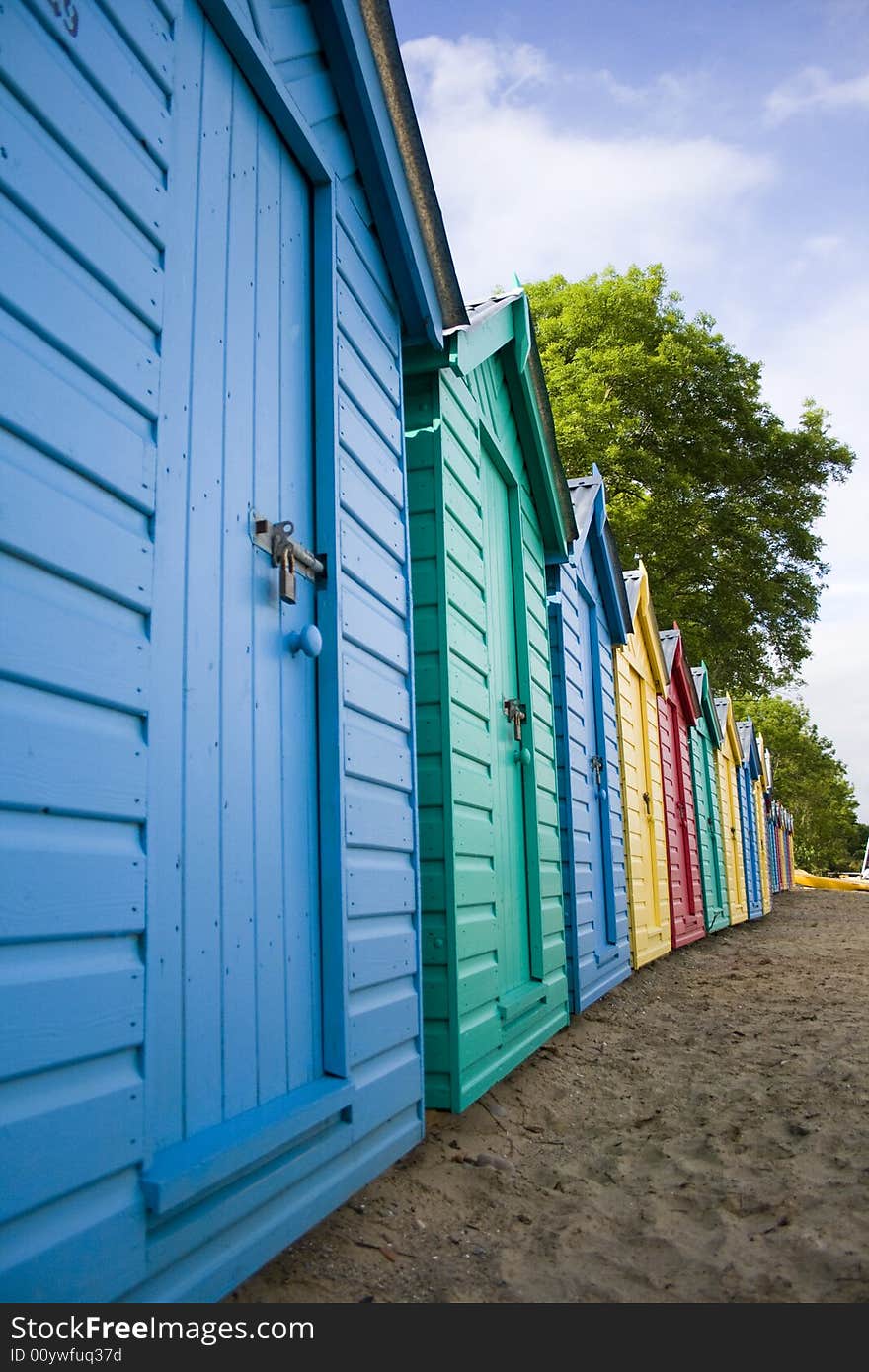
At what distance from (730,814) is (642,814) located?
37.5 ft

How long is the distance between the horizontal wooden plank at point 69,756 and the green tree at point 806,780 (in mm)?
46782

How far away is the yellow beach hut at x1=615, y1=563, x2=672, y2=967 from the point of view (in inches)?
394

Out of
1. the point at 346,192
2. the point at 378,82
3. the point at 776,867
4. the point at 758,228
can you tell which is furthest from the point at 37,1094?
the point at 776,867

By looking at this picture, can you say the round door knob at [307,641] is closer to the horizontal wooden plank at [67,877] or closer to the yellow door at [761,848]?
the horizontal wooden plank at [67,877]

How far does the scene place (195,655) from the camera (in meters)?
2.43

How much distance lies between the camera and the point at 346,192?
150 inches

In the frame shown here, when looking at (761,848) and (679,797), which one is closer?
(679,797)

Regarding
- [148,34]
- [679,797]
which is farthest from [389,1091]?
[679,797]

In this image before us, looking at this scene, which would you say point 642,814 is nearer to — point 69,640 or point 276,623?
point 276,623

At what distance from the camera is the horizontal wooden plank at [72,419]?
1.78 m

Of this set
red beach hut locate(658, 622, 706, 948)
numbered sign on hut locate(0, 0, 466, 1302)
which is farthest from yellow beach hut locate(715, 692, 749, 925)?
numbered sign on hut locate(0, 0, 466, 1302)

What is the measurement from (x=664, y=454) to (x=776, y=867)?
22.0 meters

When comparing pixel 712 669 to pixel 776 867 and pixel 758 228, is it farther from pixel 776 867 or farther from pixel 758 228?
pixel 776 867

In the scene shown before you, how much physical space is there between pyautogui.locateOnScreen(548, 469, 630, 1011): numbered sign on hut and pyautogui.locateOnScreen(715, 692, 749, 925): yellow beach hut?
1068 centimetres
